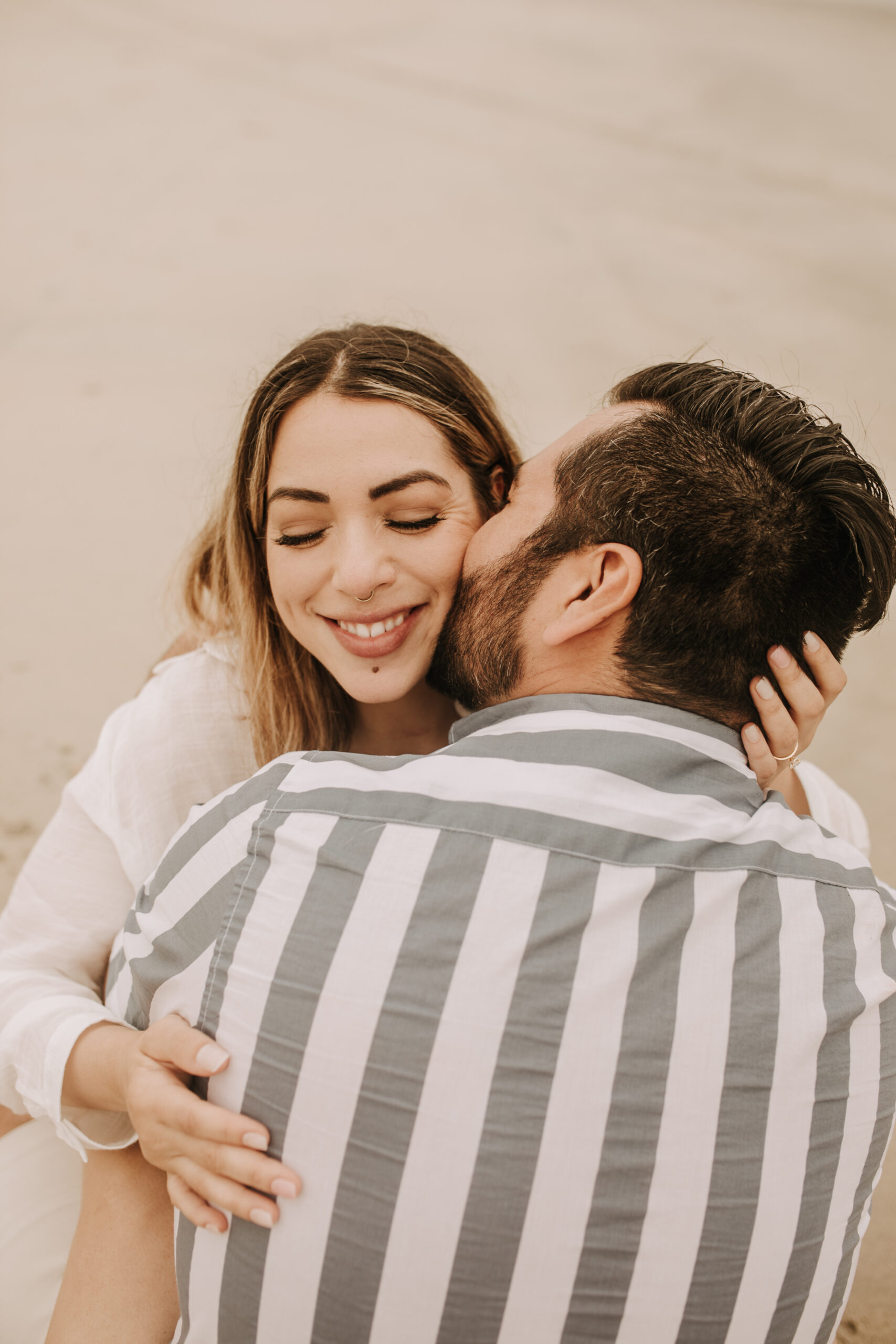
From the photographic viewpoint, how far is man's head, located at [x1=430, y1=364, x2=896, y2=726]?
4.05ft

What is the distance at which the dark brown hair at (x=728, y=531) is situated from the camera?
1.23 m

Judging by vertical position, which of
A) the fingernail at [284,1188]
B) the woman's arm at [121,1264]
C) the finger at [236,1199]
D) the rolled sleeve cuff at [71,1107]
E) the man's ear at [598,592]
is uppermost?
the man's ear at [598,592]

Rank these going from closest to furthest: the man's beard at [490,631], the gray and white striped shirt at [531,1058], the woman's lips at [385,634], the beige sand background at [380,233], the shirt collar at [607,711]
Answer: the gray and white striped shirt at [531,1058]
the shirt collar at [607,711]
the man's beard at [490,631]
the woman's lips at [385,634]
the beige sand background at [380,233]

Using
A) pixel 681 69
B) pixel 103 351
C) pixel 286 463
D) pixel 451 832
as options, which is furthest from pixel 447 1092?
pixel 681 69

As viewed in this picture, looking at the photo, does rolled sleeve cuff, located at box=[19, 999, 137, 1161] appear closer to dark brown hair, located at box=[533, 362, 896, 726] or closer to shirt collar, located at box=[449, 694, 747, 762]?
shirt collar, located at box=[449, 694, 747, 762]

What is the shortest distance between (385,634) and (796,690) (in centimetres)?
63

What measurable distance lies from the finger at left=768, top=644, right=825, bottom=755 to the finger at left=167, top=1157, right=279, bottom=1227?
831 mm

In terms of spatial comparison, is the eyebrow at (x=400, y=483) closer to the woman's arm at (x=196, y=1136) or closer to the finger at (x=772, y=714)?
the finger at (x=772, y=714)

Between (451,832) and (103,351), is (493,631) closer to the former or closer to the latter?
(451,832)

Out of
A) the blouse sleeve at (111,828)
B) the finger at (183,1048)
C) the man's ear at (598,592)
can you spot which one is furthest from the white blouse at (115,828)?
the man's ear at (598,592)

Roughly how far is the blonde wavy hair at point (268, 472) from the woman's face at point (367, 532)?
1.4 inches

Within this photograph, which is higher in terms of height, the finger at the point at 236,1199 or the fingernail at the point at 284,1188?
the fingernail at the point at 284,1188

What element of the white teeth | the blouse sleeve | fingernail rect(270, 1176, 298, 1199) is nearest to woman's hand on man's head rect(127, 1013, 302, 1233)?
fingernail rect(270, 1176, 298, 1199)

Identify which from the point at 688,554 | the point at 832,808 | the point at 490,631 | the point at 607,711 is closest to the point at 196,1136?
the point at 607,711
